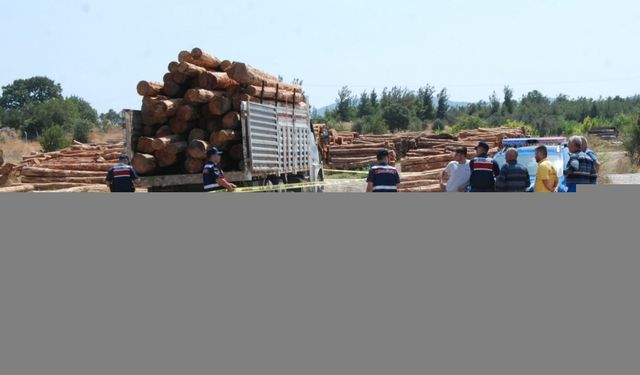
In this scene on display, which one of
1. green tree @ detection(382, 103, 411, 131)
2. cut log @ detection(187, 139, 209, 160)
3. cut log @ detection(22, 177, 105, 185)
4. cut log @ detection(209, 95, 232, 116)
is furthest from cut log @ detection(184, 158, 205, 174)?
green tree @ detection(382, 103, 411, 131)

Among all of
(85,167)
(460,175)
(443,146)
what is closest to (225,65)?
(460,175)

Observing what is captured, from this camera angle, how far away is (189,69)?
1461 cm

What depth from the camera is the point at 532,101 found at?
7625 centimetres

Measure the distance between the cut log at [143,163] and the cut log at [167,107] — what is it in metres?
0.83

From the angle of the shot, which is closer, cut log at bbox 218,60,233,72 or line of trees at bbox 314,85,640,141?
cut log at bbox 218,60,233,72

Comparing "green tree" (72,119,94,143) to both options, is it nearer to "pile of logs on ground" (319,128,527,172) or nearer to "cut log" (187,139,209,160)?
"pile of logs on ground" (319,128,527,172)

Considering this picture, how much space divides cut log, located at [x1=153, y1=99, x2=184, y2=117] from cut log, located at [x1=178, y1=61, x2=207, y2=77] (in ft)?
1.98

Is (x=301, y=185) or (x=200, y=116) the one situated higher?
(x=200, y=116)

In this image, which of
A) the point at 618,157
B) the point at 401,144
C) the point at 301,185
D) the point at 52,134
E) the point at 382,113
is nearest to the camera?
the point at 301,185

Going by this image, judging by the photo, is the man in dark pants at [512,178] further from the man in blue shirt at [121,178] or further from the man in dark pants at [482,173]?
the man in blue shirt at [121,178]

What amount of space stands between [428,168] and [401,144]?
11760 millimetres

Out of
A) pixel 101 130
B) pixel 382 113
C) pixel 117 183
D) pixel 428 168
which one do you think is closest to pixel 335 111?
pixel 382 113

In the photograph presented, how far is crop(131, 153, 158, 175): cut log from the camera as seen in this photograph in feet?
46.3

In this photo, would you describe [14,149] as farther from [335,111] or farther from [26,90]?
[26,90]
